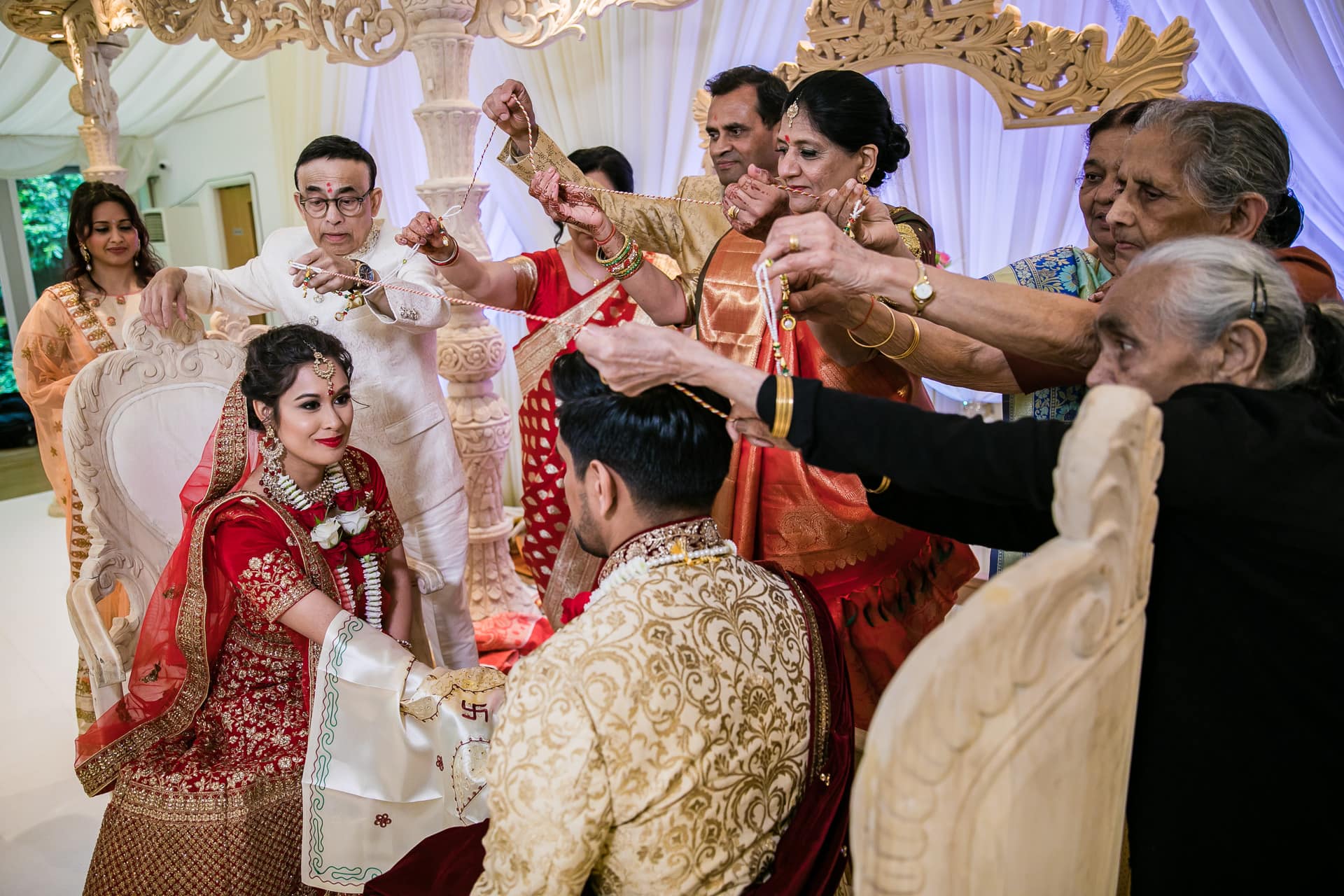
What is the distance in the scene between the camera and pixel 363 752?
1.84 meters

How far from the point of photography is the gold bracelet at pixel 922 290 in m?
1.42

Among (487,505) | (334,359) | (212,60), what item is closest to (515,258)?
(334,359)

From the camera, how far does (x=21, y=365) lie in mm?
3598

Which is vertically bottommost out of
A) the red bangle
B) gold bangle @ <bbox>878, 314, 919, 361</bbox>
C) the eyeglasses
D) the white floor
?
the white floor

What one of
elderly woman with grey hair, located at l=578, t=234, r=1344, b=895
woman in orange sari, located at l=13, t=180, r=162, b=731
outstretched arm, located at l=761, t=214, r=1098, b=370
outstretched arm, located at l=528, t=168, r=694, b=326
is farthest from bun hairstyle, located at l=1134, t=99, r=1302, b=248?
woman in orange sari, located at l=13, t=180, r=162, b=731

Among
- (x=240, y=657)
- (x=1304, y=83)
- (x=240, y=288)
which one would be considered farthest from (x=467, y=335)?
(x=1304, y=83)

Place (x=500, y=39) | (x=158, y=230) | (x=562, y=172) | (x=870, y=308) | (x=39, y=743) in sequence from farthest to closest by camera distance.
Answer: (x=158, y=230)
(x=500, y=39)
(x=39, y=743)
(x=562, y=172)
(x=870, y=308)

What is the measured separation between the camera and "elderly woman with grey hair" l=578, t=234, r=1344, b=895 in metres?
0.96

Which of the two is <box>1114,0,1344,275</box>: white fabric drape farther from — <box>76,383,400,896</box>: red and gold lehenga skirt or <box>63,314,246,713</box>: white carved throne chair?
<box>63,314,246,713</box>: white carved throne chair

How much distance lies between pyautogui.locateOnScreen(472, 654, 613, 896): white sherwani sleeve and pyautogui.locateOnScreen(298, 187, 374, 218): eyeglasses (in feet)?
5.91

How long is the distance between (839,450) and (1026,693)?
0.36 m

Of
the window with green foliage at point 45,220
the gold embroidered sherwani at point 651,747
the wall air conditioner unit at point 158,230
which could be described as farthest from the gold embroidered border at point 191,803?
the window with green foliage at point 45,220

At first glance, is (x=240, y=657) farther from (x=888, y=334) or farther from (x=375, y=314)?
(x=888, y=334)

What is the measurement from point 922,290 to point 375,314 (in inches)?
58.3
